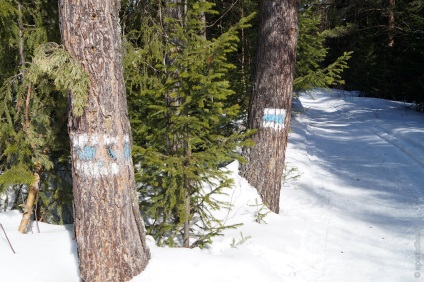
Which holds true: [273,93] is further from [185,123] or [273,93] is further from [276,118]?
[185,123]

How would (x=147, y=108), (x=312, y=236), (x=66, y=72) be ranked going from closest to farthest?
(x=66, y=72) < (x=147, y=108) < (x=312, y=236)

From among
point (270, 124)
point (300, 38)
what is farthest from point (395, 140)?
point (270, 124)

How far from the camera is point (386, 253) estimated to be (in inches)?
166

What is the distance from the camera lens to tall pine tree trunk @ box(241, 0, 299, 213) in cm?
531

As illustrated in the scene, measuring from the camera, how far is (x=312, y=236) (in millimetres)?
4723

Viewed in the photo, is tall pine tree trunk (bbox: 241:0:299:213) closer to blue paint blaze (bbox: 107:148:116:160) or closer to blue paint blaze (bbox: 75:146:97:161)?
blue paint blaze (bbox: 107:148:116:160)

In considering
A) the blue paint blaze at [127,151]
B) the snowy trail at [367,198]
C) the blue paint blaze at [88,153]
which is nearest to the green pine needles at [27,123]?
the blue paint blaze at [88,153]

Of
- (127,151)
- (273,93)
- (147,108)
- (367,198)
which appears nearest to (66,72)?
(127,151)

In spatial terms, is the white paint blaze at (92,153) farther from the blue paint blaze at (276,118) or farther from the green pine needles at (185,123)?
the blue paint blaze at (276,118)

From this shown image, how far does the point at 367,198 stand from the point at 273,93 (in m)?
2.41

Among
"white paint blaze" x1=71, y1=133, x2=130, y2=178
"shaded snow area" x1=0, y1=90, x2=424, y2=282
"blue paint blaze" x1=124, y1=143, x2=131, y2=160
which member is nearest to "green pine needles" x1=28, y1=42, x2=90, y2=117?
"white paint blaze" x1=71, y1=133, x2=130, y2=178

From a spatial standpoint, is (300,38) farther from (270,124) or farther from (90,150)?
(90,150)

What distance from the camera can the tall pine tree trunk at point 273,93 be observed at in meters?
5.31

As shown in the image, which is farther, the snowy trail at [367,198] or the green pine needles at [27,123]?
the snowy trail at [367,198]
